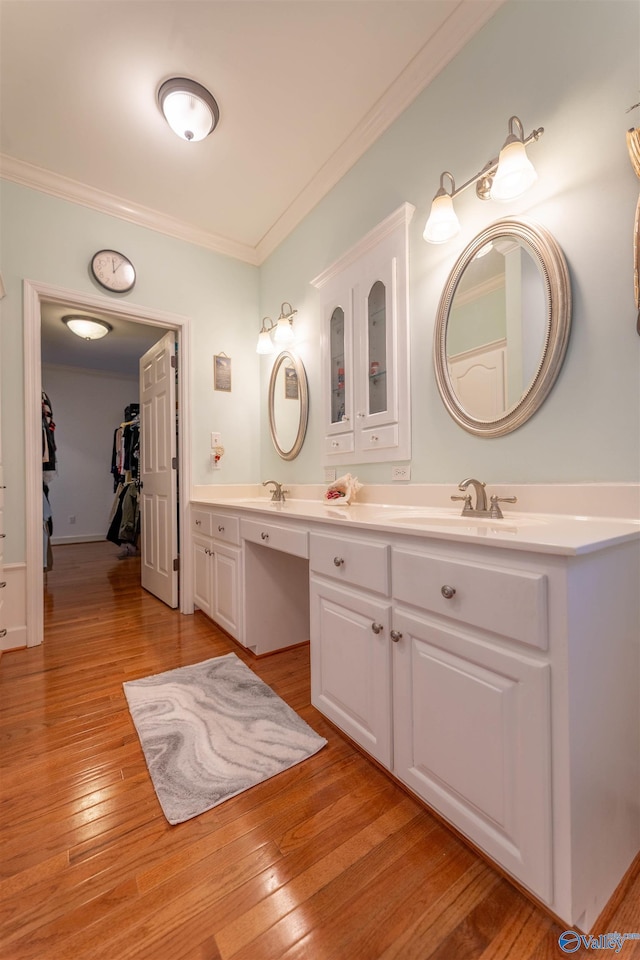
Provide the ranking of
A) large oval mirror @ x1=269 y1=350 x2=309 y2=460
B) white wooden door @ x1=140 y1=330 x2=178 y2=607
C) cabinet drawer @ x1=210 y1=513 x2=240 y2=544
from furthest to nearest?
white wooden door @ x1=140 y1=330 x2=178 y2=607, large oval mirror @ x1=269 y1=350 x2=309 y2=460, cabinet drawer @ x1=210 y1=513 x2=240 y2=544

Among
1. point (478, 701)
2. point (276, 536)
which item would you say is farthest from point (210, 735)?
point (478, 701)

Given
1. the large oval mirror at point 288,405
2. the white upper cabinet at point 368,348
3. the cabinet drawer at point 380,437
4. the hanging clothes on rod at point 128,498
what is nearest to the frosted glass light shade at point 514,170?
the white upper cabinet at point 368,348

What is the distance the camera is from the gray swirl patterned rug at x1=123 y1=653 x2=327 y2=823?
120 centimetres

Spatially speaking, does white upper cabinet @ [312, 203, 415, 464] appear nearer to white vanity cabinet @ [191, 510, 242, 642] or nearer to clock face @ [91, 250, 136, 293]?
white vanity cabinet @ [191, 510, 242, 642]

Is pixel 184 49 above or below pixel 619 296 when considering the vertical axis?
above

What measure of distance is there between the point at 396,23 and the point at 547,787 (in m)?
2.62

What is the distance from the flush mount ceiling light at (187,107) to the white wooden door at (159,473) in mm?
1226

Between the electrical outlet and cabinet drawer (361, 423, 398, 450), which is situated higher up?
cabinet drawer (361, 423, 398, 450)

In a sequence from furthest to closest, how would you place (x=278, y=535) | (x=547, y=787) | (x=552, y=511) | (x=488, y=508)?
(x=278, y=535) < (x=488, y=508) < (x=552, y=511) < (x=547, y=787)

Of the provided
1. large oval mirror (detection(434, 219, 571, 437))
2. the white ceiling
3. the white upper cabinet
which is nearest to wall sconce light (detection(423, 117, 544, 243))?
large oval mirror (detection(434, 219, 571, 437))

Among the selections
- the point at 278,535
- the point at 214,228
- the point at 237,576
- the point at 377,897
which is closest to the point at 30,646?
the point at 237,576

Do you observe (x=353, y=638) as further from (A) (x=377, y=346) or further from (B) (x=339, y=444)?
(A) (x=377, y=346)

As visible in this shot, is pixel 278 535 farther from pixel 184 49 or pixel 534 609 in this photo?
pixel 184 49

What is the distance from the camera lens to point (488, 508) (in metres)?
1.44
